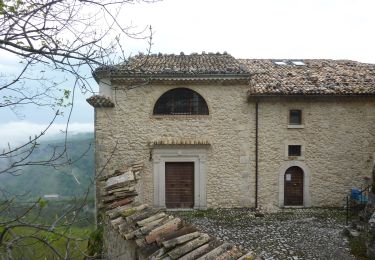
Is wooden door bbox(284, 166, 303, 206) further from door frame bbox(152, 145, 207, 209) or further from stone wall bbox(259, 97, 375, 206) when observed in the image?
door frame bbox(152, 145, 207, 209)

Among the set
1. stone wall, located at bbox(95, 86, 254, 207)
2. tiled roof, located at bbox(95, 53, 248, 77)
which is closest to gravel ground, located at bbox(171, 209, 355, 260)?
stone wall, located at bbox(95, 86, 254, 207)

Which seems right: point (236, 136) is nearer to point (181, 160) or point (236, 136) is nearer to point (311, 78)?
point (181, 160)

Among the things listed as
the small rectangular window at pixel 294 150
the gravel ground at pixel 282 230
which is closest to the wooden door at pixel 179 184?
the gravel ground at pixel 282 230

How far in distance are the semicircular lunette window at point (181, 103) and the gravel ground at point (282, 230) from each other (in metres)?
3.75

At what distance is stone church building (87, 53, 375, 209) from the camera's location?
41.5 ft

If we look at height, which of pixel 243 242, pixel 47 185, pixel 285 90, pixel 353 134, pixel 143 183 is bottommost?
pixel 47 185

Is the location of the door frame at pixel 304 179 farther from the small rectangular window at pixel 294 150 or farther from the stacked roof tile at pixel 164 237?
the stacked roof tile at pixel 164 237

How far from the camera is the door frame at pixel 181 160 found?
12844mm

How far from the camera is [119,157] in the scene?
499 inches

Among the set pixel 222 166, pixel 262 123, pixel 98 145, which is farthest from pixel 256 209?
pixel 98 145

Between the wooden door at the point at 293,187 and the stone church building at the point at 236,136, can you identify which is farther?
the wooden door at the point at 293,187

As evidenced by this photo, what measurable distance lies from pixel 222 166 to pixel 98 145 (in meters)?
4.67

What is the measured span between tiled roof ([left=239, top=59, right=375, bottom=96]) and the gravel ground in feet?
14.5

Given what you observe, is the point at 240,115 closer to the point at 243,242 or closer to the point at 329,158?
the point at 329,158
